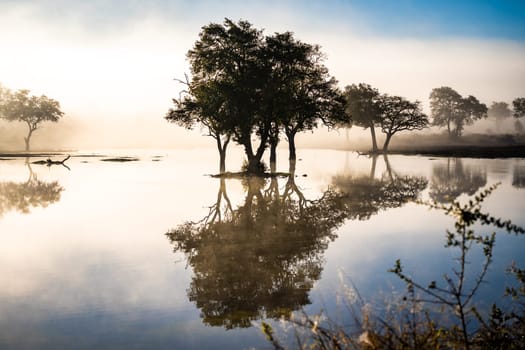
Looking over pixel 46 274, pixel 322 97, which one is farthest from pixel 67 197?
pixel 322 97

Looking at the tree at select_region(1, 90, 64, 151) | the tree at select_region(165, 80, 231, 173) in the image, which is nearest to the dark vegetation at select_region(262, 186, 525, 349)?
the tree at select_region(165, 80, 231, 173)

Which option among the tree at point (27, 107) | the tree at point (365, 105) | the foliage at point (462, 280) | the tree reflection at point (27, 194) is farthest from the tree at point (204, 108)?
the tree at point (27, 107)

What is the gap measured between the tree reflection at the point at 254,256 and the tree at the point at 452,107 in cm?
13292

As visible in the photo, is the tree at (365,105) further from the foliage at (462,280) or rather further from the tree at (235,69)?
the foliage at (462,280)

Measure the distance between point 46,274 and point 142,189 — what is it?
18582mm

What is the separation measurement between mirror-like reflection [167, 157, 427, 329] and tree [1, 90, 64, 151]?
3975 inches

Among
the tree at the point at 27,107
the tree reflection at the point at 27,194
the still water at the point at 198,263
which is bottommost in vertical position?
the still water at the point at 198,263

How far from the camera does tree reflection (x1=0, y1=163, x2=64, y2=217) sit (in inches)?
845

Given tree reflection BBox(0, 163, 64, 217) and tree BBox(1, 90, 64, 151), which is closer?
tree reflection BBox(0, 163, 64, 217)

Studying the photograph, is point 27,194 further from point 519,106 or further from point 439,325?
point 519,106

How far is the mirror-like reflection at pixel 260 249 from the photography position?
7820mm

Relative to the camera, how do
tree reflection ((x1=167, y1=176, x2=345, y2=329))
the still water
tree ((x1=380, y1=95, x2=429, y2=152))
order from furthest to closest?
tree ((x1=380, y1=95, x2=429, y2=152))
tree reflection ((x1=167, y1=176, x2=345, y2=329))
the still water

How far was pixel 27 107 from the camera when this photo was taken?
105562 millimetres

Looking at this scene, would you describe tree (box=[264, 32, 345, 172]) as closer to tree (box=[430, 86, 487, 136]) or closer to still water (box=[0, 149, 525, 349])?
still water (box=[0, 149, 525, 349])
